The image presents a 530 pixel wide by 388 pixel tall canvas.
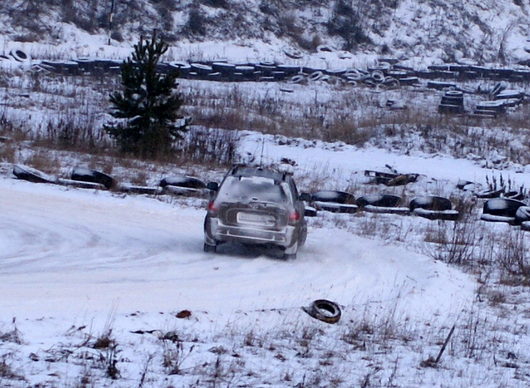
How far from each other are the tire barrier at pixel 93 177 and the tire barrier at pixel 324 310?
937cm

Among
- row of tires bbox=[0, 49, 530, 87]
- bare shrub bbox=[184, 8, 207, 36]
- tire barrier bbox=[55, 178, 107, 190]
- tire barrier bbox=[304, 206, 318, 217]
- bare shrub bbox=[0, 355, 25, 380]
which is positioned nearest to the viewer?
bare shrub bbox=[0, 355, 25, 380]

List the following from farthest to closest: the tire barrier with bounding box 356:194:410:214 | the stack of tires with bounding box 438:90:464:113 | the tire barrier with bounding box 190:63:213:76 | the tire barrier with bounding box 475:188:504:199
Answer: the tire barrier with bounding box 190:63:213:76 → the stack of tires with bounding box 438:90:464:113 → the tire barrier with bounding box 475:188:504:199 → the tire barrier with bounding box 356:194:410:214

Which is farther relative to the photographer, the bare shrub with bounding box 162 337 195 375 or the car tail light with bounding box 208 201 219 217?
the car tail light with bounding box 208 201 219 217

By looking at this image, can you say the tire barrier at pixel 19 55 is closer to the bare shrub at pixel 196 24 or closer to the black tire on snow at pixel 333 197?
the bare shrub at pixel 196 24

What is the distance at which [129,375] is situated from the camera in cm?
783

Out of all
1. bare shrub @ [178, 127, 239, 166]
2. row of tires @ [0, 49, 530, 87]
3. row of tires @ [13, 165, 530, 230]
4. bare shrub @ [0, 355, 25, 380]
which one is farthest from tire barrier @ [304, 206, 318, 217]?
row of tires @ [0, 49, 530, 87]

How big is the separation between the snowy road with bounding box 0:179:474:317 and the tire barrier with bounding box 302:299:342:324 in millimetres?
431

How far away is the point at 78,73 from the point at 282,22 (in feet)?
58.7

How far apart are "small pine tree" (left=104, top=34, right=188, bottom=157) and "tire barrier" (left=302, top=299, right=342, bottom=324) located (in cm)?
1273

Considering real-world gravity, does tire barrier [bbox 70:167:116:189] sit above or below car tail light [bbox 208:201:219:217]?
below

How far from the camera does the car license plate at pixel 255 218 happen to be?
1384 centimetres

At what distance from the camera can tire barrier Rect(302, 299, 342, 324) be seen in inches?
426

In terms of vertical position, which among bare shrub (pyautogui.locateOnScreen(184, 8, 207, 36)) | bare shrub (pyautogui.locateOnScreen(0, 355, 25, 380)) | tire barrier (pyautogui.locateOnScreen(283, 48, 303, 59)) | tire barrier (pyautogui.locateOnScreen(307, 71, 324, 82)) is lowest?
bare shrub (pyautogui.locateOnScreen(0, 355, 25, 380))

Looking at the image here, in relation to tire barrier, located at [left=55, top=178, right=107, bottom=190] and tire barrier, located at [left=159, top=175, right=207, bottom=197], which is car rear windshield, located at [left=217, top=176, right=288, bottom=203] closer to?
tire barrier, located at [left=159, top=175, right=207, bottom=197]
